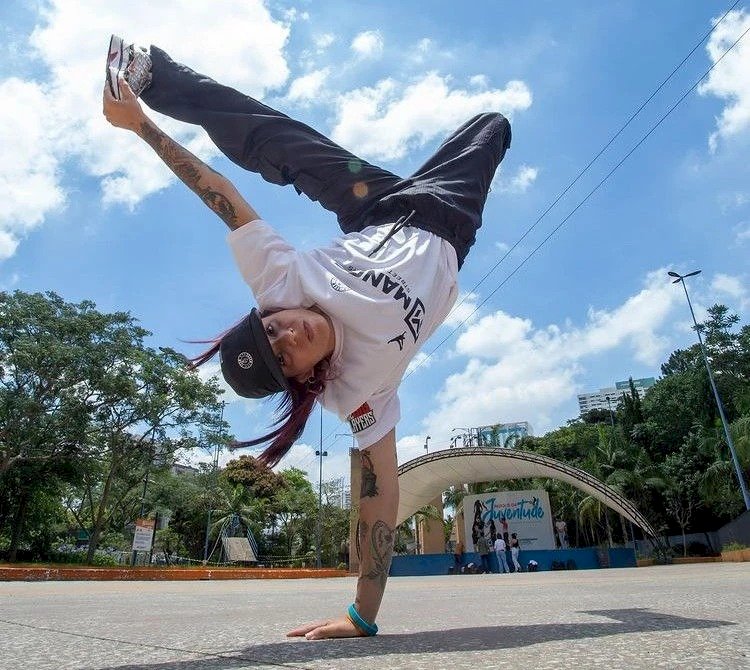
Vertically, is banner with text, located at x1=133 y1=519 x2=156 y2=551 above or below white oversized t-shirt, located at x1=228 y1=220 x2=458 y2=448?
above

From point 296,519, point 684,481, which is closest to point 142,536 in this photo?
point 296,519

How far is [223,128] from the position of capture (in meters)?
2.70

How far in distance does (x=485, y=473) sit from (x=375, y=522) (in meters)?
26.8

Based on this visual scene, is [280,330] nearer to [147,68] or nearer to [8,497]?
[147,68]

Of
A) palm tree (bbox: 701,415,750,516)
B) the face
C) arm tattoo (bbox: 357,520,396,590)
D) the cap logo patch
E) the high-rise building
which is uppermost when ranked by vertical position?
the high-rise building

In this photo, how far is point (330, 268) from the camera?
2168mm

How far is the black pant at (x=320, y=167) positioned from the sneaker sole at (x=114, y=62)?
0.57 ft

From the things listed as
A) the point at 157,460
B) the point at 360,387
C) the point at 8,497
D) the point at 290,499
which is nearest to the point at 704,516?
the point at 290,499

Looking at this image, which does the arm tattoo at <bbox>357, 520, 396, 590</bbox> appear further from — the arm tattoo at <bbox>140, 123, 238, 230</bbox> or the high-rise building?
the high-rise building

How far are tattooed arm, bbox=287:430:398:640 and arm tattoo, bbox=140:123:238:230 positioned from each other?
3.35ft

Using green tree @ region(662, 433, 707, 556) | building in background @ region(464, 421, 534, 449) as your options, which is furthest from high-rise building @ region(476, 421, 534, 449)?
green tree @ region(662, 433, 707, 556)

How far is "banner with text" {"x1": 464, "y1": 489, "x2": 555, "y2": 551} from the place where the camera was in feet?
85.9

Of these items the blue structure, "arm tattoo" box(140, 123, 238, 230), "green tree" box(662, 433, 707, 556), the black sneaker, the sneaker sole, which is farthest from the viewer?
"green tree" box(662, 433, 707, 556)

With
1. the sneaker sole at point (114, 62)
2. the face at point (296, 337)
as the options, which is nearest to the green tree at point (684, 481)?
the face at point (296, 337)
